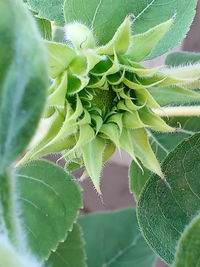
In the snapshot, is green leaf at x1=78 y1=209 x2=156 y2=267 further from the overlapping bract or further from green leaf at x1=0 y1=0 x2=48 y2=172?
green leaf at x1=0 y1=0 x2=48 y2=172

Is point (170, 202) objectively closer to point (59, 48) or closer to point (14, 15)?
point (59, 48)

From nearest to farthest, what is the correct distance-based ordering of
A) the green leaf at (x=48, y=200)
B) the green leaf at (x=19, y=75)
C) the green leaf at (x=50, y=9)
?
the green leaf at (x=19, y=75) < the green leaf at (x=50, y=9) < the green leaf at (x=48, y=200)

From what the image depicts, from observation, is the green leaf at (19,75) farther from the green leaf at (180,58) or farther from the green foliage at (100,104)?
the green leaf at (180,58)

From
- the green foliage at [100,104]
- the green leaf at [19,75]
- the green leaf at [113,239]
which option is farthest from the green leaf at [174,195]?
the green leaf at [113,239]

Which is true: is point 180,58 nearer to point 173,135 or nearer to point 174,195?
point 173,135

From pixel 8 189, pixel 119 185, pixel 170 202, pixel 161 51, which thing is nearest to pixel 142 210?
pixel 170 202

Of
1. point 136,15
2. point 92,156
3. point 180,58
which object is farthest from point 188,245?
point 180,58
